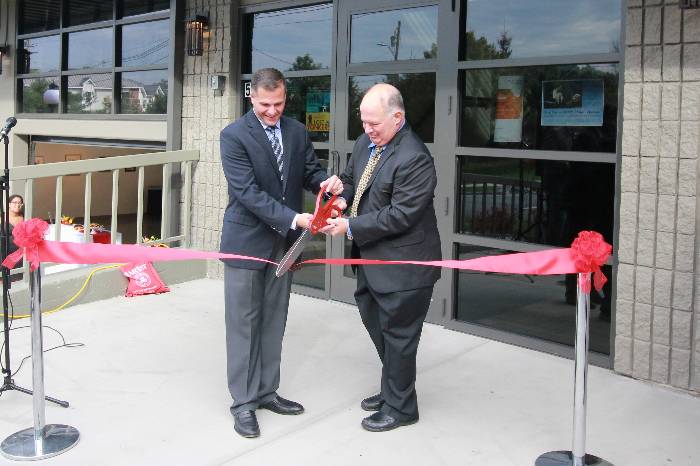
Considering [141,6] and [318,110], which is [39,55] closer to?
[141,6]

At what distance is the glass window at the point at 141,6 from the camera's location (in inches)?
310

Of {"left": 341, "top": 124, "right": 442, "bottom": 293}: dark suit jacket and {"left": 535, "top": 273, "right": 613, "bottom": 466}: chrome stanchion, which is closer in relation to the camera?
{"left": 535, "top": 273, "right": 613, "bottom": 466}: chrome stanchion

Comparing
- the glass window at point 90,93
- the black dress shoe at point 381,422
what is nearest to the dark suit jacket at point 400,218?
the black dress shoe at point 381,422

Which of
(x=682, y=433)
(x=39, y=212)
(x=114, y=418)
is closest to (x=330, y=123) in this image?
(x=114, y=418)

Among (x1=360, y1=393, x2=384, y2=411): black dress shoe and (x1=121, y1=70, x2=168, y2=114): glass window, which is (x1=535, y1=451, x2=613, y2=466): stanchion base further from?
(x1=121, y1=70, x2=168, y2=114): glass window

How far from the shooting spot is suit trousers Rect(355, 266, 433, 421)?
3.68 meters

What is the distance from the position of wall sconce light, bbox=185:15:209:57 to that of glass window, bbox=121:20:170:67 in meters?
0.38

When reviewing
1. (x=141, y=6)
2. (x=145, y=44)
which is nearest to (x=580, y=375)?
(x=145, y=44)

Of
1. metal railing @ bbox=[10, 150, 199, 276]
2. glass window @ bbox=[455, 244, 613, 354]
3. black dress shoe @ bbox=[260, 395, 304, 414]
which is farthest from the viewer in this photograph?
metal railing @ bbox=[10, 150, 199, 276]


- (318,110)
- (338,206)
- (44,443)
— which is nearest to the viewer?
(44,443)

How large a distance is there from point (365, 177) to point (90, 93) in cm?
607

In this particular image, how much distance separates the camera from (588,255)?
3.15 m

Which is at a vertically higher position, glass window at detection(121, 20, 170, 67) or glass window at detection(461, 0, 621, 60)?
glass window at detection(121, 20, 170, 67)

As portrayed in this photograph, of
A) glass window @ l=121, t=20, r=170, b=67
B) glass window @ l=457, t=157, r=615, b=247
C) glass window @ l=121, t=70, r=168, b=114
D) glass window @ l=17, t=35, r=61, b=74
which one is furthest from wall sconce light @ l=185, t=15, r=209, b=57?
glass window @ l=457, t=157, r=615, b=247
